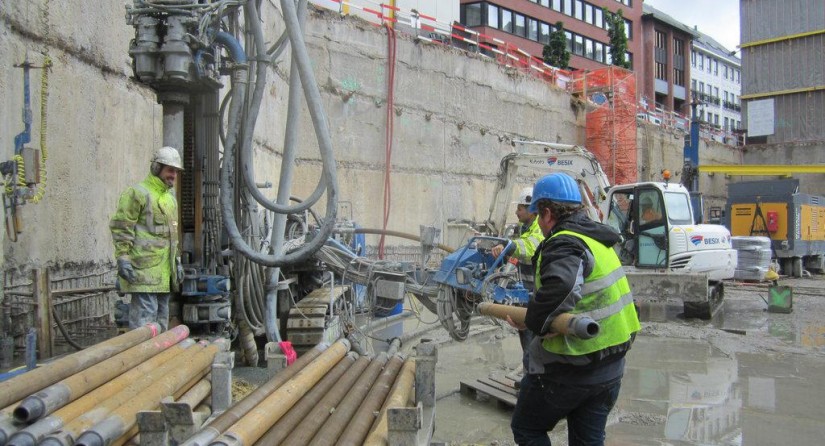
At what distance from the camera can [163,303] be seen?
5285 mm

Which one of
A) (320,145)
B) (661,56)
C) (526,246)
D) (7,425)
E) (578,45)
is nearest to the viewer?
(7,425)

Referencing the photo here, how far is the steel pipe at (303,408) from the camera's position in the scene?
3105 mm

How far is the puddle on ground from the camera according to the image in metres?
5.32

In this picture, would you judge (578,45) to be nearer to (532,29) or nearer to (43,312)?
(532,29)

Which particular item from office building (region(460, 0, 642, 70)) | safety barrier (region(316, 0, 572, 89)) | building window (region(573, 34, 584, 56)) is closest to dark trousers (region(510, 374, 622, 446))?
safety barrier (region(316, 0, 572, 89))

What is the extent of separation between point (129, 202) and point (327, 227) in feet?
4.78

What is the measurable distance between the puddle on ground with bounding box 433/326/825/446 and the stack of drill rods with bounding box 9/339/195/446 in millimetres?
2355

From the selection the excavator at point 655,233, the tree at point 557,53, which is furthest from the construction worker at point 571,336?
the tree at point 557,53

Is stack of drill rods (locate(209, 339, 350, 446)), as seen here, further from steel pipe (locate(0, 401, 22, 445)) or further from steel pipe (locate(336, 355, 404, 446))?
steel pipe (locate(0, 401, 22, 445))

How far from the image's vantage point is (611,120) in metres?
24.6

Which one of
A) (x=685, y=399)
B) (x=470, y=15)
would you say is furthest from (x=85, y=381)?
(x=470, y=15)

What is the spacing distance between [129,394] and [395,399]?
51.7 inches

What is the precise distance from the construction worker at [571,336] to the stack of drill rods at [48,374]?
215cm

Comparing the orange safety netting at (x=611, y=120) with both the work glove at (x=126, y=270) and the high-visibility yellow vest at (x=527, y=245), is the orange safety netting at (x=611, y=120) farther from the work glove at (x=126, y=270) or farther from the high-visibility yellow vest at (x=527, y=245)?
the work glove at (x=126, y=270)
